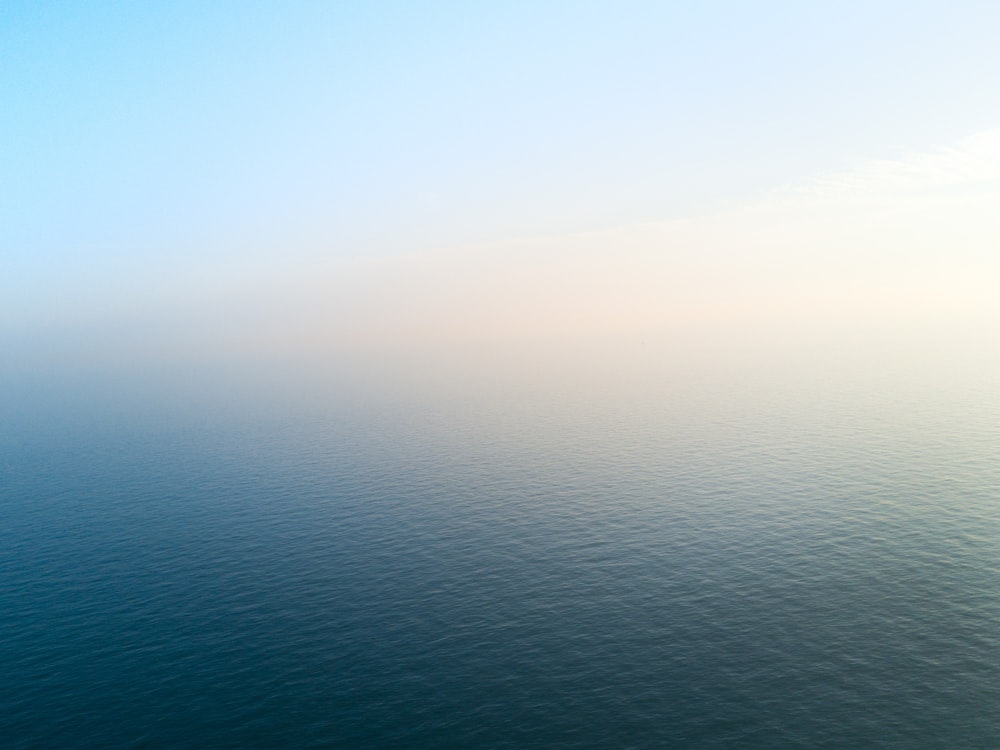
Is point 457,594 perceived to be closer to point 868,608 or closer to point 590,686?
→ point 590,686

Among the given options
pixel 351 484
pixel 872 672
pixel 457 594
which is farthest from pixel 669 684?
pixel 351 484

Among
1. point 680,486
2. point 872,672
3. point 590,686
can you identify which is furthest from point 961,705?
point 680,486

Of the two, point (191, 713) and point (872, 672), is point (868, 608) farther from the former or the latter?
point (191, 713)

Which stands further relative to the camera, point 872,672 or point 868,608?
point 868,608

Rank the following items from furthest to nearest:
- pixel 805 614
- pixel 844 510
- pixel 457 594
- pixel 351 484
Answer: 1. pixel 351 484
2. pixel 844 510
3. pixel 457 594
4. pixel 805 614

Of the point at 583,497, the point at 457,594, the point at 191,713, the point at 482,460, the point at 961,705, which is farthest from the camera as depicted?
the point at 482,460

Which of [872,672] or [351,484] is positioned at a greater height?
[351,484]
